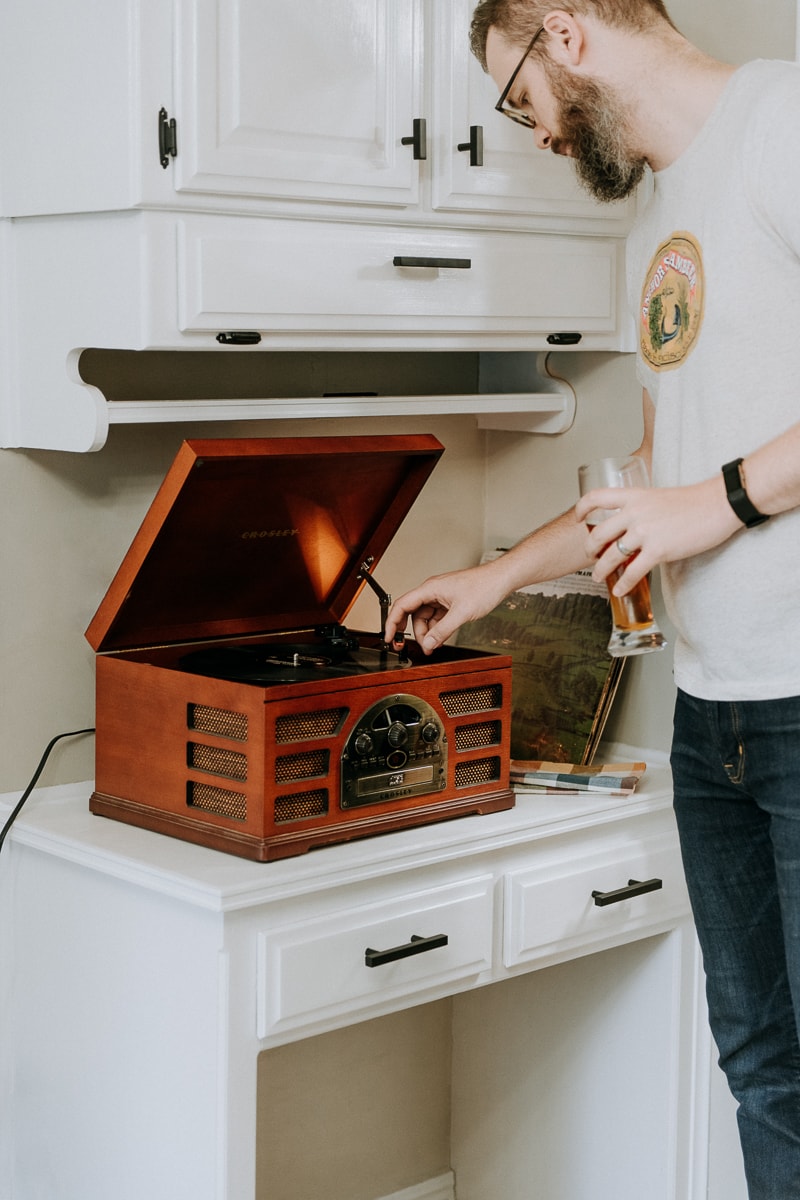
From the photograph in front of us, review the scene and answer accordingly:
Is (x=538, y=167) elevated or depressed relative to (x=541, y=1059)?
elevated

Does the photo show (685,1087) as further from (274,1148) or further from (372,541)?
(372,541)

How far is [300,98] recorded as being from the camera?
71.2 inches

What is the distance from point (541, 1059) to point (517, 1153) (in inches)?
8.0

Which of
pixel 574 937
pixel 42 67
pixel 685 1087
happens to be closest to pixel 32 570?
pixel 42 67

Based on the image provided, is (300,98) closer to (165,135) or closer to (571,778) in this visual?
(165,135)

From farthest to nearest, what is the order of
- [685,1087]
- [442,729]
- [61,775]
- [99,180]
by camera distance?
[685,1087], [61,775], [442,729], [99,180]

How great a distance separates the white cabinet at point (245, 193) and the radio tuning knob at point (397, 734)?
17.7 inches

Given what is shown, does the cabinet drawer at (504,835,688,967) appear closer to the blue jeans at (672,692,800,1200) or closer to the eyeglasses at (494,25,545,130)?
the blue jeans at (672,692,800,1200)

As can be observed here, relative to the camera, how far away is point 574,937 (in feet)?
6.70

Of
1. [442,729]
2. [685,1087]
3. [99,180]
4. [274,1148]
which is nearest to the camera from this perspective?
[99,180]

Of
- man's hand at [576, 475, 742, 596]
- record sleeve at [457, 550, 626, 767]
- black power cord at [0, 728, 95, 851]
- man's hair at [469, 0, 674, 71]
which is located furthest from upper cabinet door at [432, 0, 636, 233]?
black power cord at [0, 728, 95, 851]

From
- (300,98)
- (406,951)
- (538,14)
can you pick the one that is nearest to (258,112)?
(300,98)

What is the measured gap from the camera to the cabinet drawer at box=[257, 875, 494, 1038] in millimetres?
1688

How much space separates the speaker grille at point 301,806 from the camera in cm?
176
